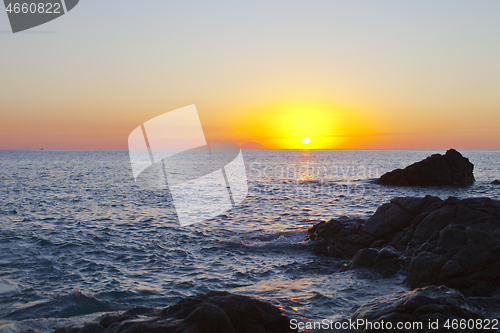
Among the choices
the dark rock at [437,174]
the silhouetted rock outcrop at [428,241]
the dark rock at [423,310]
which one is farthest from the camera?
the dark rock at [437,174]

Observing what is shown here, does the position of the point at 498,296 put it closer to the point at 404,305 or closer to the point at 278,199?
the point at 404,305

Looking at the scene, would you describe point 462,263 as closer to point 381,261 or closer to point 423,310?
point 381,261

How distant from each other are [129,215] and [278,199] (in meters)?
13.5

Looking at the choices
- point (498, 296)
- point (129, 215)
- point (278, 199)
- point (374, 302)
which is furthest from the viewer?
point (278, 199)

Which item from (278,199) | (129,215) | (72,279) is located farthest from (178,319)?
(278,199)

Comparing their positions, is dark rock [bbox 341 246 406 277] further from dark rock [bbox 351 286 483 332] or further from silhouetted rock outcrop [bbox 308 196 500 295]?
dark rock [bbox 351 286 483 332]

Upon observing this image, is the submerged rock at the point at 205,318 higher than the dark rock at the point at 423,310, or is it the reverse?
the submerged rock at the point at 205,318

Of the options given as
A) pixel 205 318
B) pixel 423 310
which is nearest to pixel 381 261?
pixel 423 310

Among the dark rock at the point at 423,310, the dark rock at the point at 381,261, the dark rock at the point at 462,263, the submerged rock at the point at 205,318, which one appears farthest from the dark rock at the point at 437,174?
the submerged rock at the point at 205,318

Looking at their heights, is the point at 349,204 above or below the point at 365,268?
below

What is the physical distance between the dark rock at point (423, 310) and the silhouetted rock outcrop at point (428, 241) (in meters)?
2.29

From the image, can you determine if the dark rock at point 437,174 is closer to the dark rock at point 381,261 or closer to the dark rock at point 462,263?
the dark rock at point 381,261

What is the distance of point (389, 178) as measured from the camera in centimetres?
4159

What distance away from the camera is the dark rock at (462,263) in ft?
27.5
